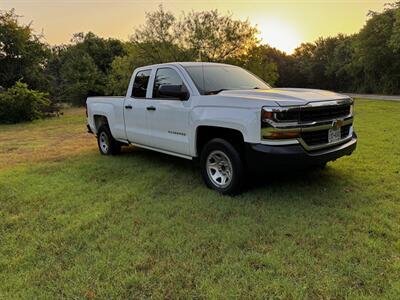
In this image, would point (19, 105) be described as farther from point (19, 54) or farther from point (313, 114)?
point (313, 114)

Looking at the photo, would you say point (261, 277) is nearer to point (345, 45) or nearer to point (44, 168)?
point (44, 168)

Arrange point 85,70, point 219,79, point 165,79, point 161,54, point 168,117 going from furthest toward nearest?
point 85,70 < point 161,54 < point 165,79 < point 168,117 < point 219,79

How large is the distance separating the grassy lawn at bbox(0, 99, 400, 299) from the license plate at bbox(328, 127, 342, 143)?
75 centimetres

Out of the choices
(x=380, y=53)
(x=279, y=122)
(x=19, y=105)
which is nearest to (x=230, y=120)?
(x=279, y=122)


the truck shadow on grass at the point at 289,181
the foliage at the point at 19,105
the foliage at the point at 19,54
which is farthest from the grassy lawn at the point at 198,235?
the foliage at the point at 19,54

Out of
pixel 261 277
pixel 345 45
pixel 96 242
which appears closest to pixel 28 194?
pixel 96 242

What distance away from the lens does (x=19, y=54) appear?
2475 cm

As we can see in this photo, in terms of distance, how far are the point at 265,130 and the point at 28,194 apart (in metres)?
3.82

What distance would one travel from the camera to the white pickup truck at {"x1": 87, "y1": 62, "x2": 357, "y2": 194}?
441cm

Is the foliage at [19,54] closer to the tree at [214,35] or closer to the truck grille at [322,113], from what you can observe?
the tree at [214,35]

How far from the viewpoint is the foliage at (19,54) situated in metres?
23.7

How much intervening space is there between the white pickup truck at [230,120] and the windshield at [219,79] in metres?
0.02

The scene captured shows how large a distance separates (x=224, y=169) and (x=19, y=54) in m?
24.5

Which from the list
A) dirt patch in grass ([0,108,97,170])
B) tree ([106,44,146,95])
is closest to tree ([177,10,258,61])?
tree ([106,44,146,95])
